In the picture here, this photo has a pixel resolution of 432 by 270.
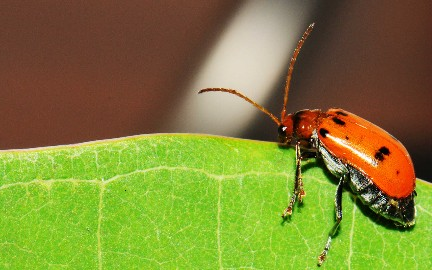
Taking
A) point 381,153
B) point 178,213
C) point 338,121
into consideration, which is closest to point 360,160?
point 381,153

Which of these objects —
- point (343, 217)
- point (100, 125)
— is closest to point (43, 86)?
point (100, 125)

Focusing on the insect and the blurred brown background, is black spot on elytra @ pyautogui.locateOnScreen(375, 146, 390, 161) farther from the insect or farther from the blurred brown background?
the blurred brown background

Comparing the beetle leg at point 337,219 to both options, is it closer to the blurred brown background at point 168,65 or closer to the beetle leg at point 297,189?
the beetle leg at point 297,189

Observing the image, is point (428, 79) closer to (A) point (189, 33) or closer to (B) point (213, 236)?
(A) point (189, 33)

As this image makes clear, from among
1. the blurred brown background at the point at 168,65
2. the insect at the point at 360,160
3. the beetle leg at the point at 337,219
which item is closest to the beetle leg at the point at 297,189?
the insect at the point at 360,160

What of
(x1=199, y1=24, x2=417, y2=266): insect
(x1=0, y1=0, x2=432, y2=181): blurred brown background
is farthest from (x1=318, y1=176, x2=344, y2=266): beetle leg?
(x1=0, y1=0, x2=432, y2=181): blurred brown background

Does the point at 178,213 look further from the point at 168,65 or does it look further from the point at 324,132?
the point at 168,65
